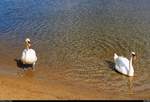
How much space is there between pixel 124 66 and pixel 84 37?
11.9 feet

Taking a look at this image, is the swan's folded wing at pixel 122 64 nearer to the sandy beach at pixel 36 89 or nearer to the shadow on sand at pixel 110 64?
the shadow on sand at pixel 110 64

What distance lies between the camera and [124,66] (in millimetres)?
11992

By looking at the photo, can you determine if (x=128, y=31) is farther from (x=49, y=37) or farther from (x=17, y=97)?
(x=17, y=97)

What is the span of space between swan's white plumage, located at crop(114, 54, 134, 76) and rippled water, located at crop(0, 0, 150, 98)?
0.53ft

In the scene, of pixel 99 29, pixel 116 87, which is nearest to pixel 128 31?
pixel 99 29

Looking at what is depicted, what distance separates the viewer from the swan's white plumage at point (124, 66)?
459 inches

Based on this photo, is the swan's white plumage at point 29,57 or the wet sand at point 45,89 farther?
the swan's white plumage at point 29,57

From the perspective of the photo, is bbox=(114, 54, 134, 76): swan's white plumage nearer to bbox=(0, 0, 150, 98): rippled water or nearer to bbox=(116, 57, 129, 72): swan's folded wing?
bbox=(116, 57, 129, 72): swan's folded wing

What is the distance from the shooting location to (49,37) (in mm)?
15070

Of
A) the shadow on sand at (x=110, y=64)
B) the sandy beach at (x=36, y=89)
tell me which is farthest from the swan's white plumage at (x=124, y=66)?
the sandy beach at (x=36, y=89)

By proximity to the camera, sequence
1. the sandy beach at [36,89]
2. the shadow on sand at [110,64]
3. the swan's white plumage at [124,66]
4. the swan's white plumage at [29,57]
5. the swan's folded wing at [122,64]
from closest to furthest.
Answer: the sandy beach at [36,89], the swan's white plumage at [124,66], the swan's white plumage at [29,57], the swan's folded wing at [122,64], the shadow on sand at [110,64]

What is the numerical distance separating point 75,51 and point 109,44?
1411 millimetres

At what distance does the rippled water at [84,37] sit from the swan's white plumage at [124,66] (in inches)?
6.4

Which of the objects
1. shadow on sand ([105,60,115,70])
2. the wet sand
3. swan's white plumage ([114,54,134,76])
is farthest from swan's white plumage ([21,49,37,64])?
swan's white plumage ([114,54,134,76])
